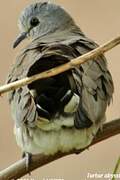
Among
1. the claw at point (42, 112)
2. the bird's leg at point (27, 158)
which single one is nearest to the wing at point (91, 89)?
the claw at point (42, 112)

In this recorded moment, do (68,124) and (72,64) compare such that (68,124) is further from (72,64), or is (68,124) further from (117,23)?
(117,23)

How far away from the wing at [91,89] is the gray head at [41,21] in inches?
20.2

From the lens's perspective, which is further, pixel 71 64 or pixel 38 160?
pixel 38 160

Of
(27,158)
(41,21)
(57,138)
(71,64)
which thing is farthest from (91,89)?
(41,21)

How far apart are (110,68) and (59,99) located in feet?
6.79

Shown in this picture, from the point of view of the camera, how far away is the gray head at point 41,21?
3.85 meters

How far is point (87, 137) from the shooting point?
312 centimetres

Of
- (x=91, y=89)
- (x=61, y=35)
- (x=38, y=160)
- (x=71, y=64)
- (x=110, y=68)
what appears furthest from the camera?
(x=110, y=68)

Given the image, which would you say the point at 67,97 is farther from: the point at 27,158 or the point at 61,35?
the point at 61,35

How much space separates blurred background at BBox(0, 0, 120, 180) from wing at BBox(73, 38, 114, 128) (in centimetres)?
119

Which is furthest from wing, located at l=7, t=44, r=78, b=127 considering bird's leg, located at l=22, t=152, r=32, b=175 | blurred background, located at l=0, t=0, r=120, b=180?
blurred background, located at l=0, t=0, r=120, b=180

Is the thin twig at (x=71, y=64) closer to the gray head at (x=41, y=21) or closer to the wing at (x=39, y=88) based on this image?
the wing at (x=39, y=88)

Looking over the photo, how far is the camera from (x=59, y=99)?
288 centimetres

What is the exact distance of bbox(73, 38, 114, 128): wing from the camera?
2.96 meters
